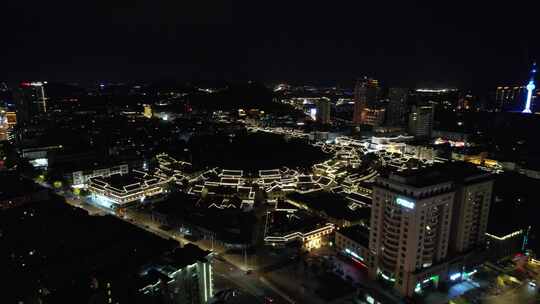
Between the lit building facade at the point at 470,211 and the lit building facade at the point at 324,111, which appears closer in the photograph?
the lit building facade at the point at 470,211

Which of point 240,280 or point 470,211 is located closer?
point 240,280

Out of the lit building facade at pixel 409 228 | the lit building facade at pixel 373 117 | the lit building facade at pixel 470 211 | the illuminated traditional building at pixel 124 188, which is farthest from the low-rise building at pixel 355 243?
the lit building facade at pixel 373 117

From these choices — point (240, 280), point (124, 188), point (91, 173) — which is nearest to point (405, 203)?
point (240, 280)

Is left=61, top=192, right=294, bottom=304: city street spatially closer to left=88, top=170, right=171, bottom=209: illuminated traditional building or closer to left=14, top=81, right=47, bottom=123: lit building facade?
left=88, top=170, right=171, bottom=209: illuminated traditional building

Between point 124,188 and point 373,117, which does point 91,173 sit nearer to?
point 124,188

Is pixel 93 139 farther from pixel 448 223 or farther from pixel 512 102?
pixel 512 102

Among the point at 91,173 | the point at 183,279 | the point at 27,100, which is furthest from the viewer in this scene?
the point at 27,100

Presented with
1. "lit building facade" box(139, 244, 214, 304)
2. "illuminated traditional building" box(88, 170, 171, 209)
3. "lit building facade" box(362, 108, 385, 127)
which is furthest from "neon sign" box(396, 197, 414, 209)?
"lit building facade" box(362, 108, 385, 127)

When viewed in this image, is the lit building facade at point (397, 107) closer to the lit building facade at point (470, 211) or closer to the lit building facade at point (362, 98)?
the lit building facade at point (362, 98)
